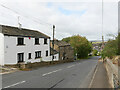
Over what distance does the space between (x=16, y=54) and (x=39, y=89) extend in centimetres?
1368

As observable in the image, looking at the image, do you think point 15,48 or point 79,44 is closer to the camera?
point 15,48

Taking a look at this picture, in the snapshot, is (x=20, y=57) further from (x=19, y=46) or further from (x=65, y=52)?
(x=65, y=52)

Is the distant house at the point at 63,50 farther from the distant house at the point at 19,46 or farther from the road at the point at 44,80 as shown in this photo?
the road at the point at 44,80

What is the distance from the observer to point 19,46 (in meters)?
21.3

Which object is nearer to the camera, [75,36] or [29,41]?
[29,41]

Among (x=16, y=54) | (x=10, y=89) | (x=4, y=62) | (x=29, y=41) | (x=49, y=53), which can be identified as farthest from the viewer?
(x=49, y=53)

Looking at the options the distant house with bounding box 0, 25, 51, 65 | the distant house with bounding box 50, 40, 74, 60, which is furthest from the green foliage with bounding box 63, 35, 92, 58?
the distant house with bounding box 0, 25, 51, 65

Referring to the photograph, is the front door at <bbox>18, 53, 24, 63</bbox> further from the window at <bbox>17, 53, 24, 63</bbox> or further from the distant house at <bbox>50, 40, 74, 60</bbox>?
the distant house at <bbox>50, 40, 74, 60</bbox>

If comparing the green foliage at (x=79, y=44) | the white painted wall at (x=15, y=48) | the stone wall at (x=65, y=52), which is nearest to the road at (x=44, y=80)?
the white painted wall at (x=15, y=48)

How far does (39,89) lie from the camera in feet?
27.6

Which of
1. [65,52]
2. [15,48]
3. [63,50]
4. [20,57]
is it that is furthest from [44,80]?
[65,52]

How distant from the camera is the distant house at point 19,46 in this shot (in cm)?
1855

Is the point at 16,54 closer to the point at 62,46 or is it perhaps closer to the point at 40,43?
the point at 40,43

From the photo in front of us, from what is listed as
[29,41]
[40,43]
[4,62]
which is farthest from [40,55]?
[4,62]
